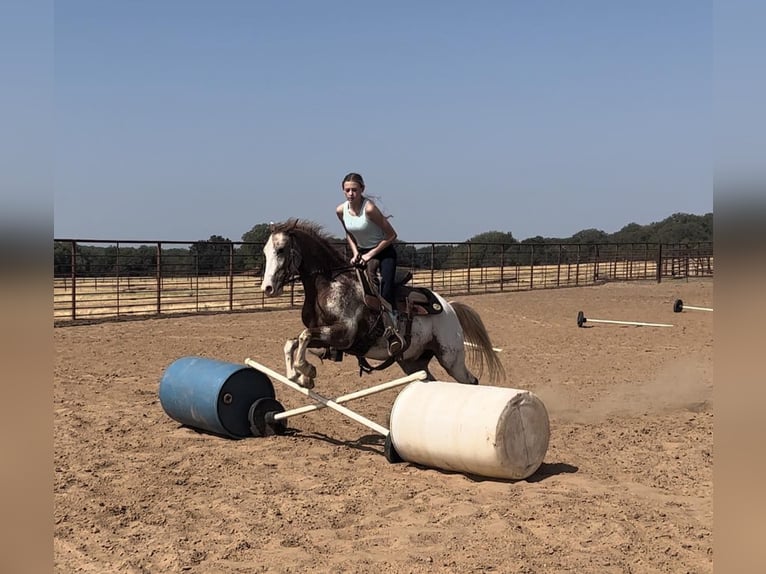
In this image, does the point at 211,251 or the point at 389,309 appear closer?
the point at 389,309

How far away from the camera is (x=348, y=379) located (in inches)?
383

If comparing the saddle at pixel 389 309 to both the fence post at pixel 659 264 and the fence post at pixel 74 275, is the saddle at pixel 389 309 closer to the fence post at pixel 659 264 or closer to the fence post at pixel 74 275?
the fence post at pixel 74 275

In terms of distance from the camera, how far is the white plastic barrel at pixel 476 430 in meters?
4.71

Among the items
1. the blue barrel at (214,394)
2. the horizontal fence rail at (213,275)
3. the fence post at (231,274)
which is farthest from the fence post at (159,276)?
→ the blue barrel at (214,394)

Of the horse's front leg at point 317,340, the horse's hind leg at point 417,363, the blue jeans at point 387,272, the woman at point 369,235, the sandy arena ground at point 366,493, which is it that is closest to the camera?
the sandy arena ground at point 366,493

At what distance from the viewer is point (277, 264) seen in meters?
5.82

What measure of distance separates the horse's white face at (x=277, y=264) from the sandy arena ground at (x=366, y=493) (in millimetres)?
1390

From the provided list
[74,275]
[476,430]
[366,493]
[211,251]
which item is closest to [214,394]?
[366,493]

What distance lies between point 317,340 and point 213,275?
15.2m

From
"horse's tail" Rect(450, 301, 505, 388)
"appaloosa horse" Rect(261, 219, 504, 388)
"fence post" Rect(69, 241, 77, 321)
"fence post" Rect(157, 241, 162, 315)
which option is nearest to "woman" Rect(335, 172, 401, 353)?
"appaloosa horse" Rect(261, 219, 504, 388)

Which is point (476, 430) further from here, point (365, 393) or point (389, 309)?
point (389, 309)
